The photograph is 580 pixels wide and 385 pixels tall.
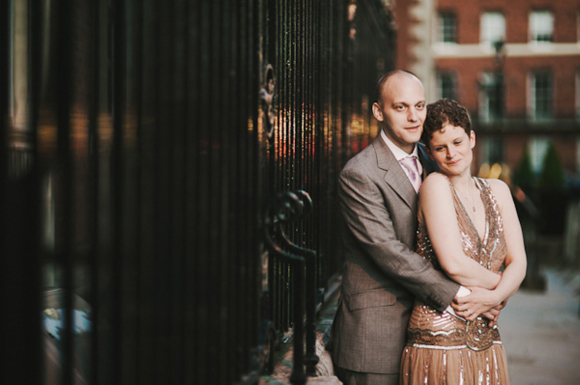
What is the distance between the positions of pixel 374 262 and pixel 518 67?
4111cm

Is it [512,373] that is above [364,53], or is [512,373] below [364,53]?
below

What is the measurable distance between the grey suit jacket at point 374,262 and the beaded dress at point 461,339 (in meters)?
0.10

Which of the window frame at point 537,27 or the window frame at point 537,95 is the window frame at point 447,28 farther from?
the window frame at point 537,95

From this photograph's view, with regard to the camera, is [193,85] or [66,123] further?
[193,85]

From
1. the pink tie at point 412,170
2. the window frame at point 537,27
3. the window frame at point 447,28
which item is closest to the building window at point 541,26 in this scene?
the window frame at point 537,27

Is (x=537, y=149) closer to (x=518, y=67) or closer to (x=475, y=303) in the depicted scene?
(x=518, y=67)

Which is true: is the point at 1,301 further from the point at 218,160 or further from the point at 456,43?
the point at 456,43

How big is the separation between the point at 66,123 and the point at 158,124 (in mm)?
373

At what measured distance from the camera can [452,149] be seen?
2.96 m

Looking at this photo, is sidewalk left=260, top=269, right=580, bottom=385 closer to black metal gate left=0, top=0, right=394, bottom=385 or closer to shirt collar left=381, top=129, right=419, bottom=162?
black metal gate left=0, top=0, right=394, bottom=385

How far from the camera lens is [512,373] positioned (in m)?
6.43

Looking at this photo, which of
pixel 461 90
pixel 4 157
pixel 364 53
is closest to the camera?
pixel 4 157

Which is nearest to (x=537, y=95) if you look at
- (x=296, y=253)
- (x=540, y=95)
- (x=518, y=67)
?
(x=540, y=95)

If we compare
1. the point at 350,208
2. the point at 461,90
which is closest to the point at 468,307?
the point at 350,208
